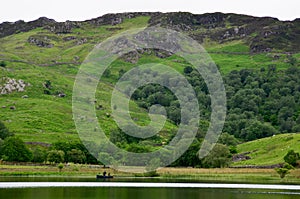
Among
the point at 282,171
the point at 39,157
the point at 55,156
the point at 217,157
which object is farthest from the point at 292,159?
the point at 39,157

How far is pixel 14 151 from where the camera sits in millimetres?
147875

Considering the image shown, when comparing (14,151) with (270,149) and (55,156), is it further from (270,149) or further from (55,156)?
(270,149)

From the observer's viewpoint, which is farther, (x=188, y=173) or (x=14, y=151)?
(x=14, y=151)

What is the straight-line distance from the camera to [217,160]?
481ft

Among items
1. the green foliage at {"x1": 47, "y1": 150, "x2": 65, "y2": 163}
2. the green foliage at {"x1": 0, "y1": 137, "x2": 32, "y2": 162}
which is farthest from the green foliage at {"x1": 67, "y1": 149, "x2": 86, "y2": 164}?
the green foliage at {"x1": 0, "y1": 137, "x2": 32, "y2": 162}

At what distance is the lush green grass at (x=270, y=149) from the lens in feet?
514

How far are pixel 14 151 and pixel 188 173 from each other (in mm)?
48819

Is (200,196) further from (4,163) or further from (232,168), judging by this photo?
(4,163)

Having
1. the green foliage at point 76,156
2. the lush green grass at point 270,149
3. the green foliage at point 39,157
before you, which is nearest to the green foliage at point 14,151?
the green foliage at point 39,157

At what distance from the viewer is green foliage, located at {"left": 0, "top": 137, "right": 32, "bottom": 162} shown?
14745 centimetres

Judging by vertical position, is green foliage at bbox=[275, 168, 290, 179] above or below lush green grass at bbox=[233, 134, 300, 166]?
above

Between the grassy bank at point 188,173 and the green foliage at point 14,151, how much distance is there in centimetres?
1052

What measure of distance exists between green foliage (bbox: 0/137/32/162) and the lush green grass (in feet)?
204

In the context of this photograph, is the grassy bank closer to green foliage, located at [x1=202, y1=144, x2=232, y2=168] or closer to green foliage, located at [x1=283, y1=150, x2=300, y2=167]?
green foliage, located at [x1=283, y1=150, x2=300, y2=167]
